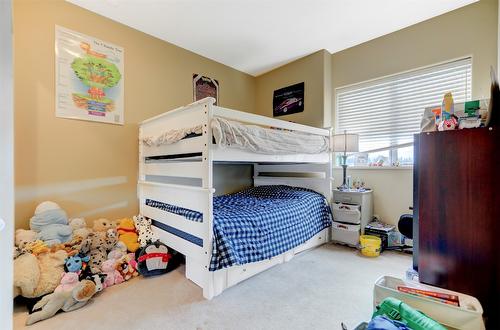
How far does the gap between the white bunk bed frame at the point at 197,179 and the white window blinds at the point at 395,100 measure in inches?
28.3

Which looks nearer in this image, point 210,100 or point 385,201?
point 210,100

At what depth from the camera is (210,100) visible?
1723 millimetres

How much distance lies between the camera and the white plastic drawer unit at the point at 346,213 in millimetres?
2717

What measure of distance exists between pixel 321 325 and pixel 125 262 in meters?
1.65

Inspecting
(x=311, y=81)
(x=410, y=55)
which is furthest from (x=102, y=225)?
(x=410, y=55)

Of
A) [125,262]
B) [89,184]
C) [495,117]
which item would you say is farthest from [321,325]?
[89,184]

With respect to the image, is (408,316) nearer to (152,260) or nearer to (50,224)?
(152,260)

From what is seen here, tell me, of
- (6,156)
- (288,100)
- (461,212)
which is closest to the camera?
(6,156)

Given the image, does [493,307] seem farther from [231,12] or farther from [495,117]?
[231,12]

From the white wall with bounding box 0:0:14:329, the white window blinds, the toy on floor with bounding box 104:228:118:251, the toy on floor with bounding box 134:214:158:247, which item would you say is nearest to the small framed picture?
the toy on floor with bounding box 134:214:158:247

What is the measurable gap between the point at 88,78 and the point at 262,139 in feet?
6.12

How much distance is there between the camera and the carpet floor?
1.43 m

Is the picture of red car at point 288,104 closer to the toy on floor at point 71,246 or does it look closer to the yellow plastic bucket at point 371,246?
the yellow plastic bucket at point 371,246

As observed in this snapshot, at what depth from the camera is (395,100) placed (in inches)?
112
